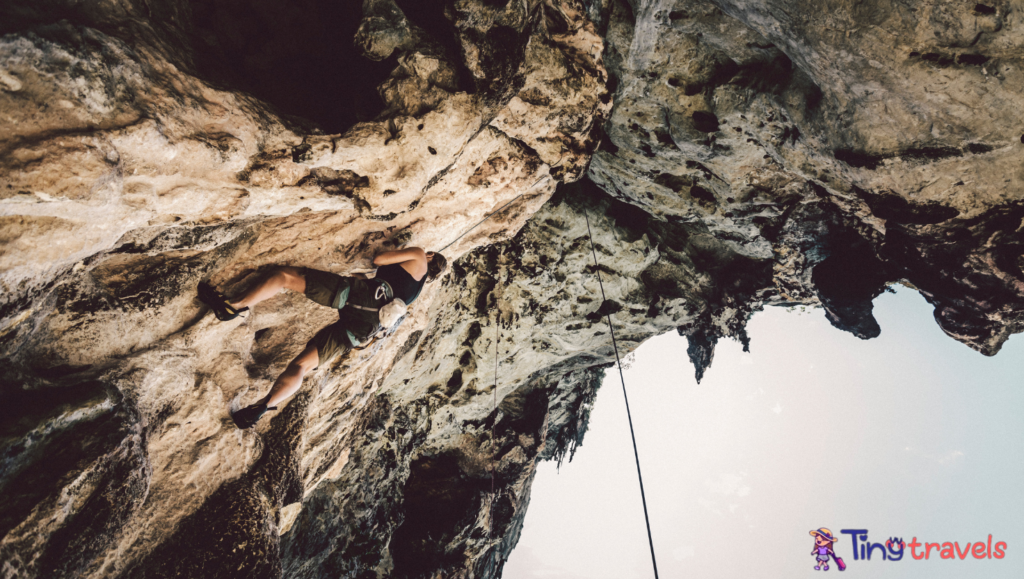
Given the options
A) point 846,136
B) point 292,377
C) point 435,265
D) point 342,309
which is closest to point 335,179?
point 342,309

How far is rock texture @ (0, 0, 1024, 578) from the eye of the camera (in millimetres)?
2230

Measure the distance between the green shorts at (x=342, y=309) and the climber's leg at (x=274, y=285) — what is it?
7 cm

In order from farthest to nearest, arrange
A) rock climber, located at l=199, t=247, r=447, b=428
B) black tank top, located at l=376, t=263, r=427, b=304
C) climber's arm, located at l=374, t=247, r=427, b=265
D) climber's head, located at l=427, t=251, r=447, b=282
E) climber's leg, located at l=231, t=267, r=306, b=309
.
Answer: climber's head, located at l=427, t=251, r=447, b=282, climber's arm, located at l=374, t=247, r=427, b=265, black tank top, located at l=376, t=263, r=427, b=304, rock climber, located at l=199, t=247, r=447, b=428, climber's leg, located at l=231, t=267, r=306, b=309

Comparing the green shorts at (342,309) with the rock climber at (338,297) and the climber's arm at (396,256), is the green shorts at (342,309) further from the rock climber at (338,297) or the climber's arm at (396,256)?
the climber's arm at (396,256)

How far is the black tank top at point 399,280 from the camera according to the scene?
14.3 feet

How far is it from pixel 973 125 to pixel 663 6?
9.53ft

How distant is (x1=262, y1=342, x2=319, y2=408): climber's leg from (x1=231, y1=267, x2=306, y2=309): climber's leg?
78 centimetres

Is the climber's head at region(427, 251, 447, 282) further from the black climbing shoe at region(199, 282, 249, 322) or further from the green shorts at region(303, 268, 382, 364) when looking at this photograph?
the black climbing shoe at region(199, 282, 249, 322)

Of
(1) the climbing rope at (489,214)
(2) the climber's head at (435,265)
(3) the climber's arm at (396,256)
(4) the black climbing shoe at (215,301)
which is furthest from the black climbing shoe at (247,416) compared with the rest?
(1) the climbing rope at (489,214)

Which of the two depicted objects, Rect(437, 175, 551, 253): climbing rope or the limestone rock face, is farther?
Rect(437, 175, 551, 253): climbing rope

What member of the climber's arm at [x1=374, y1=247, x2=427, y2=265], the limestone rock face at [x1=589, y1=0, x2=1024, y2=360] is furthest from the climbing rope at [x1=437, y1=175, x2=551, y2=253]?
the limestone rock face at [x1=589, y1=0, x2=1024, y2=360]

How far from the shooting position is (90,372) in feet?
9.22

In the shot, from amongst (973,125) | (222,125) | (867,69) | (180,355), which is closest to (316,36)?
(222,125)

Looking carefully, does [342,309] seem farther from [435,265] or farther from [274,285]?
[435,265]
